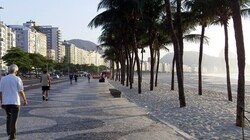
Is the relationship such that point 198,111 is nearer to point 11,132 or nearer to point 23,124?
point 23,124

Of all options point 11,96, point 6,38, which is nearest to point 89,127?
point 11,96

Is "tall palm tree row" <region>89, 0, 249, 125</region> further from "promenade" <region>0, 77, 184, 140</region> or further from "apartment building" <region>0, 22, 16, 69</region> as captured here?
"apartment building" <region>0, 22, 16, 69</region>

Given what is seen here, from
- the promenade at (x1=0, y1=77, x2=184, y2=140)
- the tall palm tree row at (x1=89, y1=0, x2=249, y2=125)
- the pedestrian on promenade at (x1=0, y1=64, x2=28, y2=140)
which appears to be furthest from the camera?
the tall palm tree row at (x1=89, y1=0, x2=249, y2=125)

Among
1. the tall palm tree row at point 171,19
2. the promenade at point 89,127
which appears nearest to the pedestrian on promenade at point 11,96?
the promenade at point 89,127

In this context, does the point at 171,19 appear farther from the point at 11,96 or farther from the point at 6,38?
the point at 6,38

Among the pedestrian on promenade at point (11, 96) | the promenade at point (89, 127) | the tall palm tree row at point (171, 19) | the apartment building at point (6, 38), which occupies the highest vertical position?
the apartment building at point (6, 38)

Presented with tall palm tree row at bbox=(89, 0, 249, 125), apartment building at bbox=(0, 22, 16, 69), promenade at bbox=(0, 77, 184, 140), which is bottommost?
promenade at bbox=(0, 77, 184, 140)

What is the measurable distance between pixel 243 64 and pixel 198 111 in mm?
4359

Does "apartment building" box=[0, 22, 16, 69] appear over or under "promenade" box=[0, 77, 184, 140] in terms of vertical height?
over

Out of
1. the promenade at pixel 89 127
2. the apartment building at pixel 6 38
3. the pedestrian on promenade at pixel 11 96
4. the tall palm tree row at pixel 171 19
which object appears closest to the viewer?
the pedestrian on promenade at pixel 11 96

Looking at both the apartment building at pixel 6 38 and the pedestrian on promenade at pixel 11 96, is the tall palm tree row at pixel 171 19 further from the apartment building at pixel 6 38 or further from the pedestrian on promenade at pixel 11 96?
the apartment building at pixel 6 38

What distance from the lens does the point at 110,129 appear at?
9781mm

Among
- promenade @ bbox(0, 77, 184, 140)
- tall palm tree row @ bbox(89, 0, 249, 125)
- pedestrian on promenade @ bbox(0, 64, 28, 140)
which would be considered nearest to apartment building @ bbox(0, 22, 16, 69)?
tall palm tree row @ bbox(89, 0, 249, 125)

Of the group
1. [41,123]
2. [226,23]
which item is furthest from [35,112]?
[226,23]
